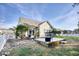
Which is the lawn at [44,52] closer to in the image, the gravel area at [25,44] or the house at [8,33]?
the gravel area at [25,44]

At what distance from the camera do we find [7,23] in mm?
1783

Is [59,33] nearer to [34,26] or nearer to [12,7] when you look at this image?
[34,26]

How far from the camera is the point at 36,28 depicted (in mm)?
1814

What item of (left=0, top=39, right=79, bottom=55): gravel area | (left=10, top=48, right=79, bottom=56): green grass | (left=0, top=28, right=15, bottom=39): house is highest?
(left=0, top=28, right=15, bottom=39): house

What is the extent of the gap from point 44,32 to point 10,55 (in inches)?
14.6

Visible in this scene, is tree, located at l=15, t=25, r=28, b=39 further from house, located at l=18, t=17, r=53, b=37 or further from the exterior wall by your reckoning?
the exterior wall

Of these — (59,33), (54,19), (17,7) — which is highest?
(17,7)

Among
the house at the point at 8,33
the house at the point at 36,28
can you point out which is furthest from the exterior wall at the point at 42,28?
the house at the point at 8,33

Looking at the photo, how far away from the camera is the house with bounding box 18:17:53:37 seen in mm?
1778

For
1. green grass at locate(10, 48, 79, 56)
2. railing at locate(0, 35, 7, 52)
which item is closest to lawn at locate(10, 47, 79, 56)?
green grass at locate(10, 48, 79, 56)

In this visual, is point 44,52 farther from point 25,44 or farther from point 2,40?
point 2,40

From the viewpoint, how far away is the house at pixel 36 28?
5.83ft

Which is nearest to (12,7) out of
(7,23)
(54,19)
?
(7,23)

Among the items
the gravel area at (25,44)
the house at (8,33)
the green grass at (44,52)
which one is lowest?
the green grass at (44,52)
